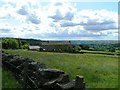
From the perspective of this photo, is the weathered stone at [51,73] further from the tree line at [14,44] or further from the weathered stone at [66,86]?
the tree line at [14,44]

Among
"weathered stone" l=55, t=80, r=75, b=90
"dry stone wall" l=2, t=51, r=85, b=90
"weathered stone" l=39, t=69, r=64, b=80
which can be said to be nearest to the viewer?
"dry stone wall" l=2, t=51, r=85, b=90

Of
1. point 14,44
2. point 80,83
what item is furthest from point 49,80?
point 14,44

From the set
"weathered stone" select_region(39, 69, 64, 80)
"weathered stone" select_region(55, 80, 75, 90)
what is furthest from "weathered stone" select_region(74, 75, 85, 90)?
"weathered stone" select_region(39, 69, 64, 80)

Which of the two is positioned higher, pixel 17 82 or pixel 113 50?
pixel 113 50

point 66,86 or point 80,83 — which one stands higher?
point 80,83

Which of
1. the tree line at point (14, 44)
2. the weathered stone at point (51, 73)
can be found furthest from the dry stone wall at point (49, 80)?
the tree line at point (14, 44)

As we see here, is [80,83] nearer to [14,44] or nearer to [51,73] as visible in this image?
[51,73]

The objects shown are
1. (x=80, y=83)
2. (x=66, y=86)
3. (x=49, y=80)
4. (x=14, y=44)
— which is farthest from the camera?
(x=14, y=44)

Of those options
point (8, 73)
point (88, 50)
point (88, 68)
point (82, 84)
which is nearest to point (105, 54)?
point (88, 50)

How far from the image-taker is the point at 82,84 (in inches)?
258

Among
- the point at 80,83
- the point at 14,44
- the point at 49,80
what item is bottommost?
the point at 49,80

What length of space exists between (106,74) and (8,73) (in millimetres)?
5129

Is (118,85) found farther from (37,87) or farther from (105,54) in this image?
(105,54)

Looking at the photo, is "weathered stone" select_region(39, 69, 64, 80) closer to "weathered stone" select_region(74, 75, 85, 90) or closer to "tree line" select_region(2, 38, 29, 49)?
"weathered stone" select_region(74, 75, 85, 90)
